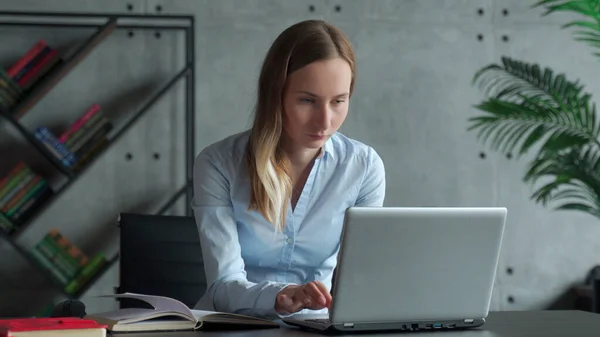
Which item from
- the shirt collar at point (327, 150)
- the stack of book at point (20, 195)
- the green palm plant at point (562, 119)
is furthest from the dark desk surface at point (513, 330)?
the stack of book at point (20, 195)

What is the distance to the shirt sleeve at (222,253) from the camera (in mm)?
1810

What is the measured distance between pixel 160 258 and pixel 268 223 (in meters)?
0.71

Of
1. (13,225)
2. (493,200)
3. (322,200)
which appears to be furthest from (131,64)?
(322,200)

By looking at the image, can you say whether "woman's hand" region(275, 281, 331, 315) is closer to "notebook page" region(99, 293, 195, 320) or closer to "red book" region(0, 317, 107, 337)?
"notebook page" region(99, 293, 195, 320)

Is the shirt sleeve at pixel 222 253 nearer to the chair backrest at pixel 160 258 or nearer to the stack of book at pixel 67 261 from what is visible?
the chair backrest at pixel 160 258

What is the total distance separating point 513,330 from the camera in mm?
1651

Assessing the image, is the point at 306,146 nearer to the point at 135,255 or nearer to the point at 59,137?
the point at 135,255

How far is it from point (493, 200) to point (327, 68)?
2449 millimetres

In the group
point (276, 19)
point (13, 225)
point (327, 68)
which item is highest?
point (276, 19)

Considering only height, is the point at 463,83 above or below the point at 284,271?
above

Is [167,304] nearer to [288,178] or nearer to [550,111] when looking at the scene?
[288,178]

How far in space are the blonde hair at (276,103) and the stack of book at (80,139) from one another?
1902mm

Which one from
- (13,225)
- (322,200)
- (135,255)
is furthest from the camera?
(13,225)

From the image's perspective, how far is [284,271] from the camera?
2100 millimetres
